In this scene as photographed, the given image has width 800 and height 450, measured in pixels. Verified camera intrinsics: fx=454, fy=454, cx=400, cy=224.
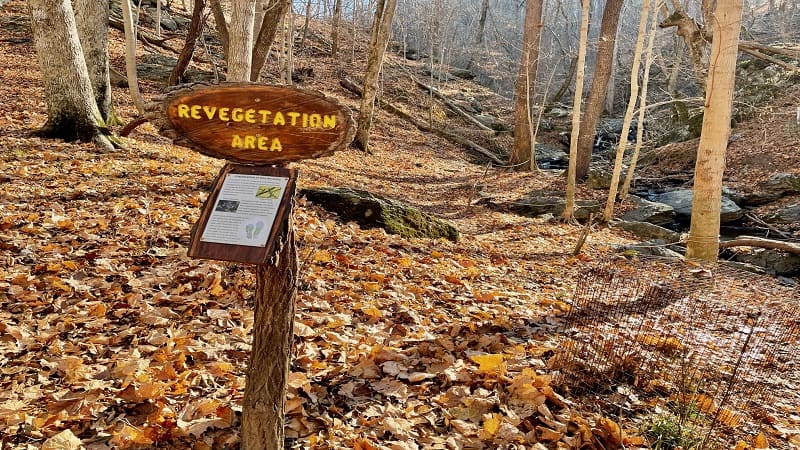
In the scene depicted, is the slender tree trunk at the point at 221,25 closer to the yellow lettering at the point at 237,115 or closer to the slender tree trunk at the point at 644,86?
the yellow lettering at the point at 237,115

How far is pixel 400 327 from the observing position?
378 centimetres

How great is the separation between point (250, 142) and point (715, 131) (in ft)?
A: 19.6

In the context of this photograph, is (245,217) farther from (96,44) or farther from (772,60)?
(772,60)

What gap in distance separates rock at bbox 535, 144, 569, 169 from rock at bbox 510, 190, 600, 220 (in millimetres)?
6489

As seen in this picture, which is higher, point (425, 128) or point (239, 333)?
point (425, 128)

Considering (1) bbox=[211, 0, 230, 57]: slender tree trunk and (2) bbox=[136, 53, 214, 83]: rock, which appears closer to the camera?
(1) bbox=[211, 0, 230, 57]: slender tree trunk

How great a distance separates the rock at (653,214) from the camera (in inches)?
434

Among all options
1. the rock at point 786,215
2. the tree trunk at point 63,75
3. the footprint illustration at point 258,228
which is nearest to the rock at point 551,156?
the rock at point 786,215

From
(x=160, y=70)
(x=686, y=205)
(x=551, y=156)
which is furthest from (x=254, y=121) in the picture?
(x=551, y=156)

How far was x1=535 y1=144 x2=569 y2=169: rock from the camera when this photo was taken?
18.4 metres

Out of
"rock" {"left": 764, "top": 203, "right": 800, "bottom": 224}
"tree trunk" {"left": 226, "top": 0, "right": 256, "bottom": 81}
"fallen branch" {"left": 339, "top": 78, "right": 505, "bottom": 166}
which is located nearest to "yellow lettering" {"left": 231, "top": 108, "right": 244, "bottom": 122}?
"tree trunk" {"left": 226, "top": 0, "right": 256, "bottom": 81}

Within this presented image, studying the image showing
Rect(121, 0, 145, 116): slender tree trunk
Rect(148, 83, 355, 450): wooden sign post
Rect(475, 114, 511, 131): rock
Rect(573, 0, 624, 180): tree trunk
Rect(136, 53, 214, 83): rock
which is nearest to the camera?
Rect(148, 83, 355, 450): wooden sign post

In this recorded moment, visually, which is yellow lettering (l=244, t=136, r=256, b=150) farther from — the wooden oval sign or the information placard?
the information placard

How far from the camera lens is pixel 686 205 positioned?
11.9 metres
